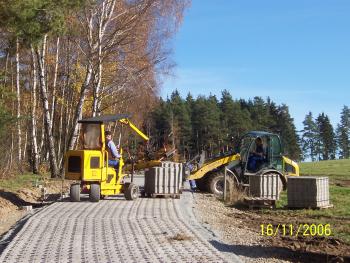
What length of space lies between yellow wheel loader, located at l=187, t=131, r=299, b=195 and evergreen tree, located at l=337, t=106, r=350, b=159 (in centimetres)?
10597

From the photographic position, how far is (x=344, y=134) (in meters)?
127

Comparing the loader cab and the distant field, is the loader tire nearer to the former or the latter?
the loader cab

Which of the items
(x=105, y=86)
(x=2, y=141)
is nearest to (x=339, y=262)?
(x=2, y=141)

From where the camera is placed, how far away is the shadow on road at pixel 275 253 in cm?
787

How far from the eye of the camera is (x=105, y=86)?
30109 mm

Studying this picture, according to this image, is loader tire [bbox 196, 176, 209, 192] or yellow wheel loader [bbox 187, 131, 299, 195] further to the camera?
loader tire [bbox 196, 176, 209, 192]

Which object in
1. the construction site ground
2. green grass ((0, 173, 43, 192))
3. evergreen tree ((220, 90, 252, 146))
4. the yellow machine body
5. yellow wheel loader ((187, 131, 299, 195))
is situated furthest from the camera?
evergreen tree ((220, 90, 252, 146))

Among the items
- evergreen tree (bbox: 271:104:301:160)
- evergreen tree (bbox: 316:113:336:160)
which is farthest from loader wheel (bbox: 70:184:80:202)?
evergreen tree (bbox: 316:113:336:160)

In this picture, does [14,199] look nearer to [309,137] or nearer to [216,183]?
[216,183]

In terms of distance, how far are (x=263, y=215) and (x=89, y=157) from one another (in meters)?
4.63

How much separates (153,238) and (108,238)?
73 centimetres

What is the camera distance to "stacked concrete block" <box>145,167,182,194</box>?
1534cm

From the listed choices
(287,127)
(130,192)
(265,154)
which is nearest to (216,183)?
(265,154)

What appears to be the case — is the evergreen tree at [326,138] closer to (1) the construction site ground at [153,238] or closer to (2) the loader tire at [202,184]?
(2) the loader tire at [202,184]
